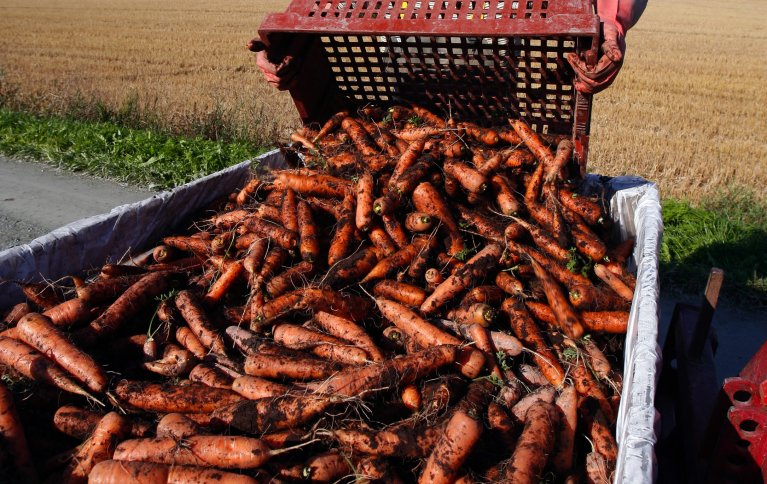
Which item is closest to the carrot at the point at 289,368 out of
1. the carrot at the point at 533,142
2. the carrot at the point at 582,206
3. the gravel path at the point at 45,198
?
the carrot at the point at 582,206

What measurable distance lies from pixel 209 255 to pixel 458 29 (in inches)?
97.9

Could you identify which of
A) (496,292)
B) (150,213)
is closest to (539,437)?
(496,292)

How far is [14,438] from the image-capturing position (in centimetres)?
291

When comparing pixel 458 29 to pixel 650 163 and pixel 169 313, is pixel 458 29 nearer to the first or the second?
pixel 169 313

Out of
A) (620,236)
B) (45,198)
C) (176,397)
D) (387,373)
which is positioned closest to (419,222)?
(387,373)

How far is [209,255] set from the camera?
15.0ft

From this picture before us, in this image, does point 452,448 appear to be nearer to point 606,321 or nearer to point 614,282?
point 606,321

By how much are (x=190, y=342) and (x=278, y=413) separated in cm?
107

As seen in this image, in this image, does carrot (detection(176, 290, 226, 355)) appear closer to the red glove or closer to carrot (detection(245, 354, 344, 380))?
carrot (detection(245, 354, 344, 380))

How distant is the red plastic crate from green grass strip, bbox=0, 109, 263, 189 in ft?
13.3

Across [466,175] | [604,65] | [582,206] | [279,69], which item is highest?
[604,65]

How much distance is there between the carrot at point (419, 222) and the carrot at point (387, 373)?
1016mm

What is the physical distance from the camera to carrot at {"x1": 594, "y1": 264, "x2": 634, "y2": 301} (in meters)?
3.70

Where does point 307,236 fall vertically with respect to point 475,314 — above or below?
above
